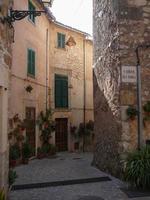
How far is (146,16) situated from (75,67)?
9480 mm

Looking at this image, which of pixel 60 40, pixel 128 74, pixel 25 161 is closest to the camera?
pixel 128 74

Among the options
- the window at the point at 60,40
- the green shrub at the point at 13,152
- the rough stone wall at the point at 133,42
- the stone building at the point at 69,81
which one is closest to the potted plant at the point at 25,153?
the green shrub at the point at 13,152

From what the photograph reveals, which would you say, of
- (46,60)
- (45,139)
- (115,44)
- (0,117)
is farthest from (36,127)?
(0,117)

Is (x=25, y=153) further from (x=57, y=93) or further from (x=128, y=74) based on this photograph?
(x=128, y=74)

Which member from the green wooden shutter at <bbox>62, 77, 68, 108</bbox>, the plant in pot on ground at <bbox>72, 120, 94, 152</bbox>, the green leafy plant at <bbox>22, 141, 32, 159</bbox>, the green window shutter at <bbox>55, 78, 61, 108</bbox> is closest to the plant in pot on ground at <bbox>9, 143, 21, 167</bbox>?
the green leafy plant at <bbox>22, 141, 32, 159</bbox>

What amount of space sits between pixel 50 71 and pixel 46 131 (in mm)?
3537

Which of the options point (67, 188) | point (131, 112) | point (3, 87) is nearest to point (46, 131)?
point (67, 188)

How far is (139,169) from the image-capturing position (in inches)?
277

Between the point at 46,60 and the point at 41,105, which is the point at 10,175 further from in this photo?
the point at 46,60

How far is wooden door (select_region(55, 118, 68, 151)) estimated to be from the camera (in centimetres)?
1670

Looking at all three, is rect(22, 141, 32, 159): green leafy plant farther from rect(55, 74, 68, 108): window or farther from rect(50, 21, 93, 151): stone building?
rect(55, 74, 68, 108): window

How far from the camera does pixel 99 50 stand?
10.5 meters

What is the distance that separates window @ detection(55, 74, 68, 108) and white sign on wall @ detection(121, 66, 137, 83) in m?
8.65

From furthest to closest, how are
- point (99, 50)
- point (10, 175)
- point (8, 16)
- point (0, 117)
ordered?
1. point (99, 50)
2. point (10, 175)
3. point (8, 16)
4. point (0, 117)
